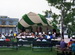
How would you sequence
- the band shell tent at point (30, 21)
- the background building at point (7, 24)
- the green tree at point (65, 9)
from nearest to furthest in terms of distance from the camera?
the green tree at point (65, 9) → the band shell tent at point (30, 21) → the background building at point (7, 24)

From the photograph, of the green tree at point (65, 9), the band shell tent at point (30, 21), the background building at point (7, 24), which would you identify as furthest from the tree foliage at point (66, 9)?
the background building at point (7, 24)

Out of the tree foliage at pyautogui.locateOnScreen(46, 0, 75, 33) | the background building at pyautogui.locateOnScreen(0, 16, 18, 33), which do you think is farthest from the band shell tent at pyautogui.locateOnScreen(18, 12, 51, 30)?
the tree foliage at pyautogui.locateOnScreen(46, 0, 75, 33)

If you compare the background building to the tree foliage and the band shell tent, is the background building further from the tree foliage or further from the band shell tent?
the tree foliage

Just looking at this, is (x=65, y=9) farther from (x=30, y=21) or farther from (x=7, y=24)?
(x=7, y=24)

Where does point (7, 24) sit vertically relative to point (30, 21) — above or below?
below

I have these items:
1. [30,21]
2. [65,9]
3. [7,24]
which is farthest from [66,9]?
[7,24]

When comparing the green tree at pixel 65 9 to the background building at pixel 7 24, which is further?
the background building at pixel 7 24

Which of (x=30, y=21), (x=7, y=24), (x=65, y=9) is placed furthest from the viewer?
(x=7, y=24)

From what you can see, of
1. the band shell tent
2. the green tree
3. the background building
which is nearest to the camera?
the green tree

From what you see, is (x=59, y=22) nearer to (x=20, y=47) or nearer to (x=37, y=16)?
(x=20, y=47)

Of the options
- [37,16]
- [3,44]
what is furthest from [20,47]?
[37,16]

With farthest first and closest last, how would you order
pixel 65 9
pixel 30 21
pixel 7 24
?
pixel 7 24 < pixel 30 21 < pixel 65 9

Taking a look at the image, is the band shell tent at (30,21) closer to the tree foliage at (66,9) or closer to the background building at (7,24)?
the background building at (7,24)

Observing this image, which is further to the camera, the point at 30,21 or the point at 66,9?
the point at 30,21
